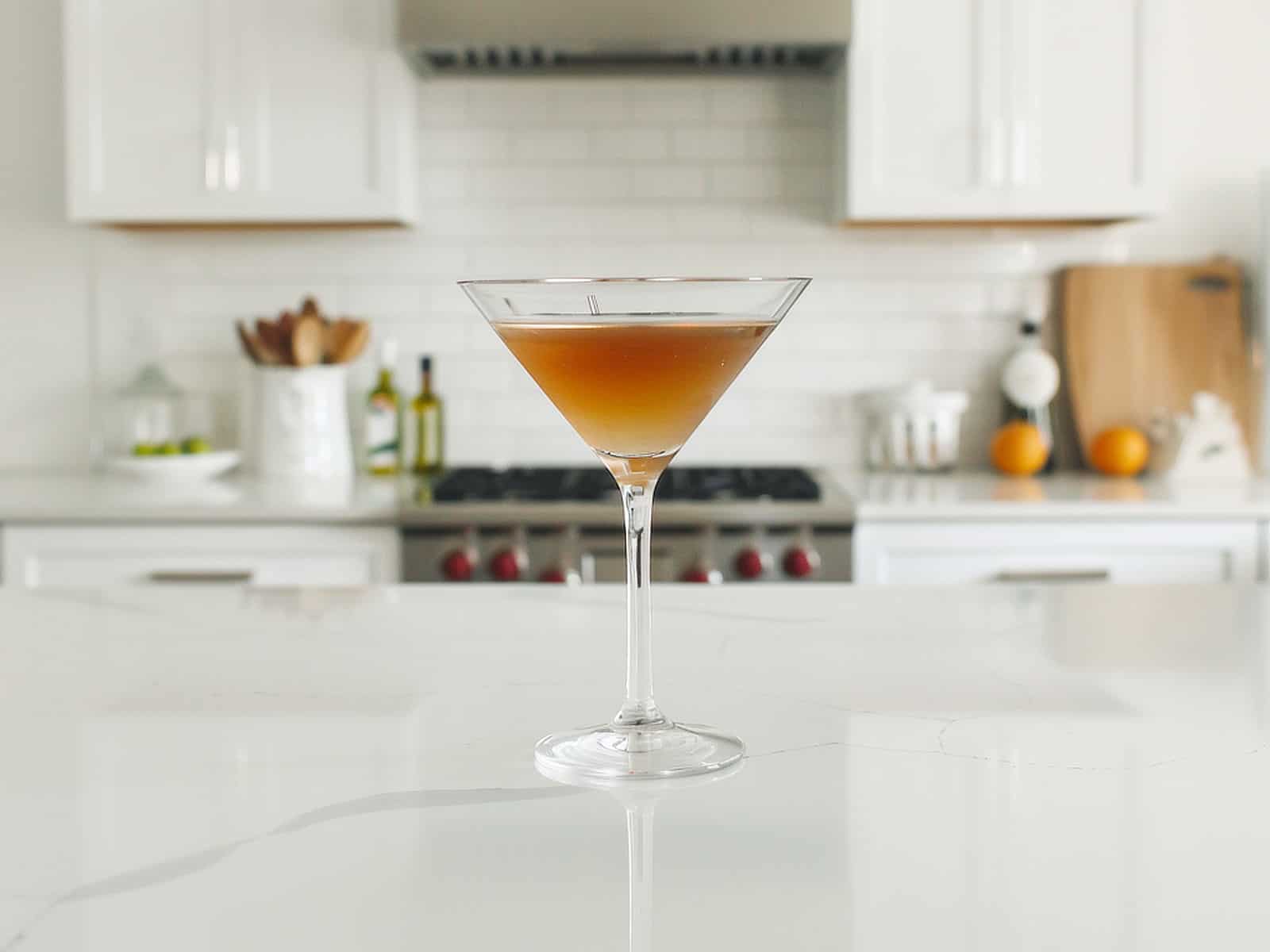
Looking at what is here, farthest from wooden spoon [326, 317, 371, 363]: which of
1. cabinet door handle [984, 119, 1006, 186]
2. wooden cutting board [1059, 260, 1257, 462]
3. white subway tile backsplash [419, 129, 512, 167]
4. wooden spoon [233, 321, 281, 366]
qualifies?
wooden cutting board [1059, 260, 1257, 462]

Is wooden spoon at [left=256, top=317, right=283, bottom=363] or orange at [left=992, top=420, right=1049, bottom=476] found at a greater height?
wooden spoon at [left=256, top=317, right=283, bottom=363]

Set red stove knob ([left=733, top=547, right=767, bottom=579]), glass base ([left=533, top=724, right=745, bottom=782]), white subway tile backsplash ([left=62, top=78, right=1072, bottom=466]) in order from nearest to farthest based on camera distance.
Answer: glass base ([left=533, top=724, right=745, bottom=782])
red stove knob ([left=733, top=547, right=767, bottom=579])
white subway tile backsplash ([left=62, top=78, right=1072, bottom=466])

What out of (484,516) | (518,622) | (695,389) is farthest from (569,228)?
(695,389)

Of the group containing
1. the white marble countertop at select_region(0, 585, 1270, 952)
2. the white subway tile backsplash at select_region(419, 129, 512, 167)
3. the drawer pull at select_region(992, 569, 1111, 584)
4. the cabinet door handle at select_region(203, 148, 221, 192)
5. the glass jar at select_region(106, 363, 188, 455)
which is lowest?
the drawer pull at select_region(992, 569, 1111, 584)

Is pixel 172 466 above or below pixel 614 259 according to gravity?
below

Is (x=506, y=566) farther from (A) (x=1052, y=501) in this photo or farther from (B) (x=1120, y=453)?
(B) (x=1120, y=453)

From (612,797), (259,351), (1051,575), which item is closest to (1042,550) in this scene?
(1051,575)

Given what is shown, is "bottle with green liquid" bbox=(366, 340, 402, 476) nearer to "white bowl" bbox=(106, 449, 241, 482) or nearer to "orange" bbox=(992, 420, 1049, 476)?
"white bowl" bbox=(106, 449, 241, 482)

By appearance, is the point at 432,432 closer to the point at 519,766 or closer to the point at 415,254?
the point at 415,254
